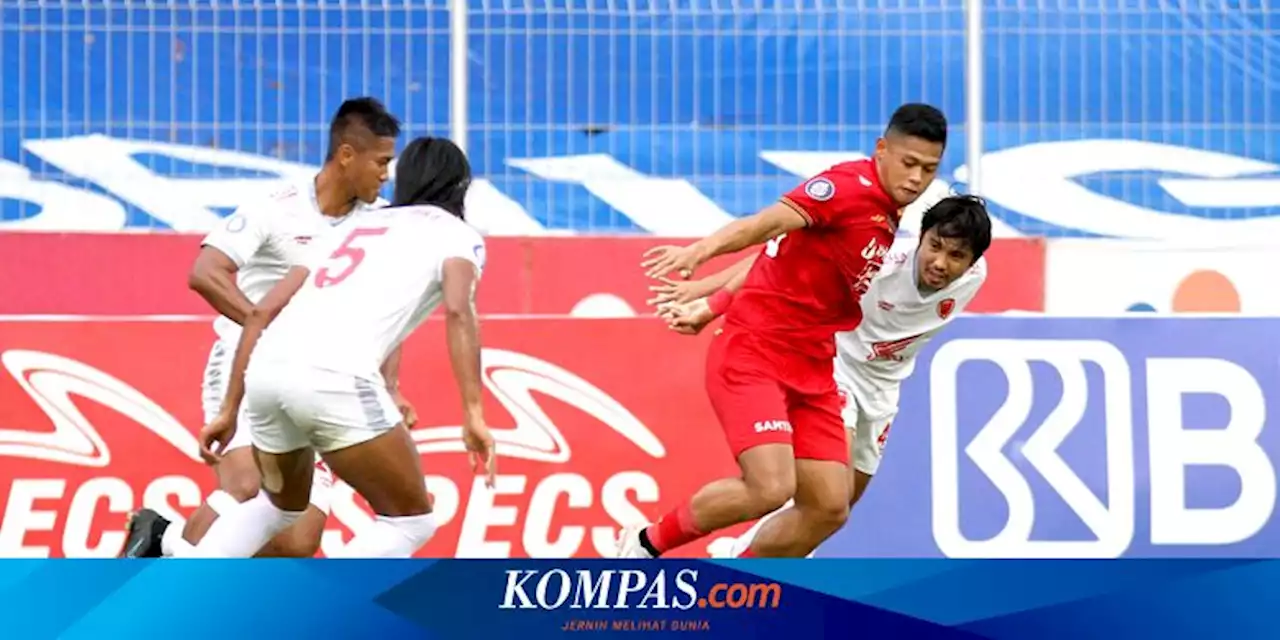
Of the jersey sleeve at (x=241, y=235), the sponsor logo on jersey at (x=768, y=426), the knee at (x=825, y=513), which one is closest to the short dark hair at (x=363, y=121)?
the jersey sleeve at (x=241, y=235)

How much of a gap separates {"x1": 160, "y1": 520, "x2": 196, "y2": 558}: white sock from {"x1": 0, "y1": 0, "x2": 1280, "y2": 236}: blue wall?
2748mm

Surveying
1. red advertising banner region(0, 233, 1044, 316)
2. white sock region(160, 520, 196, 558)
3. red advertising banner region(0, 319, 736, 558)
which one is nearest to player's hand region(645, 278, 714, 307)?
white sock region(160, 520, 196, 558)

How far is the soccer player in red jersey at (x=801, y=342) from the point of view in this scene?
25.4 ft

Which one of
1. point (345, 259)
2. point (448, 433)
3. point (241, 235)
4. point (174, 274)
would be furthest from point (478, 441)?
point (174, 274)

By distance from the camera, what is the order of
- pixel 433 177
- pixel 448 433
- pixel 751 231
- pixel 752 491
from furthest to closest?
pixel 448 433 < pixel 752 491 < pixel 751 231 < pixel 433 177

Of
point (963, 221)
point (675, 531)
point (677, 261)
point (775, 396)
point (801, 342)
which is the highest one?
point (963, 221)

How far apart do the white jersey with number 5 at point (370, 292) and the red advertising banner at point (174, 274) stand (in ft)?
12.3

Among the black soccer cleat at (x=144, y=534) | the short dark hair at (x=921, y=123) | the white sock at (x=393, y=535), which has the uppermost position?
the short dark hair at (x=921, y=123)

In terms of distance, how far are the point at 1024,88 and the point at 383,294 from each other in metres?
5.20

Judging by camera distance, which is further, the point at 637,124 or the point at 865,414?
the point at 637,124

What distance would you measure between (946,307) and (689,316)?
3.16 feet

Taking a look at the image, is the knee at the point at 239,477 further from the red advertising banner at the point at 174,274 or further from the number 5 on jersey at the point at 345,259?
the red advertising banner at the point at 174,274

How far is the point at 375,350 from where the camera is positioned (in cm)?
692

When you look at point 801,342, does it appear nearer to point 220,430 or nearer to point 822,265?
point 822,265
